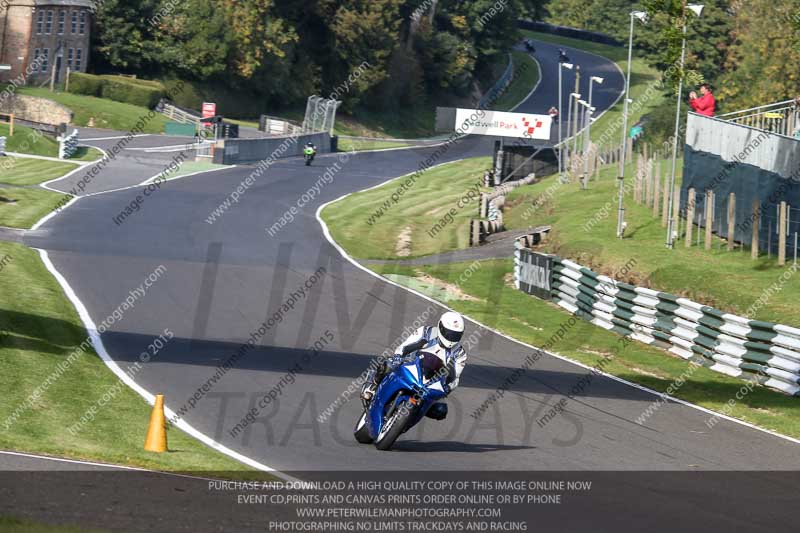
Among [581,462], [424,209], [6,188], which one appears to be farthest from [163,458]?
[424,209]

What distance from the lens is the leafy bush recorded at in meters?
78.2

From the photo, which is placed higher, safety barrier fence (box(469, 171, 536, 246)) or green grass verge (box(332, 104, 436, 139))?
green grass verge (box(332, 104, 436, 139))

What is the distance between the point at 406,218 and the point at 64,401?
3158cm

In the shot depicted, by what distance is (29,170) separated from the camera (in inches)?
1987

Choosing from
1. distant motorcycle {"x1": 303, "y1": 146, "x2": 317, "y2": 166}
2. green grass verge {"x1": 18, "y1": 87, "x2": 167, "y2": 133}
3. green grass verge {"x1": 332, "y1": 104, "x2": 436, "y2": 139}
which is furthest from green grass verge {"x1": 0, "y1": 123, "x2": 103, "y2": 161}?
green grass verge {"x1": 332, "y1": 104, "x2": 436, "y2": 139}

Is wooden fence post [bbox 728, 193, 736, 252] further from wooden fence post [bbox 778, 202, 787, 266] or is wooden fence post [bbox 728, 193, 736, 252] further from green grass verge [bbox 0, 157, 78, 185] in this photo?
green grass verge [bbox 0, 157, 78, 185]

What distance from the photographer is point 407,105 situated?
10181 cm

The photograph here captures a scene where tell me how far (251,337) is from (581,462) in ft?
29.6

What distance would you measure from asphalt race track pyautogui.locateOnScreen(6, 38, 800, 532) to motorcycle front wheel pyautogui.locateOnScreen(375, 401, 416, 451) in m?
0.13

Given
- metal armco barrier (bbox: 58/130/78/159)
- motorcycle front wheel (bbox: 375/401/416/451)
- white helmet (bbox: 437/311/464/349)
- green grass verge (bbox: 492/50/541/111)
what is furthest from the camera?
green grass verge (bbox: 492/50/541/111)

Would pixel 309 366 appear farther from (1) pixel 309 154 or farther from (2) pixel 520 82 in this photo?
(2) pixel 520 82

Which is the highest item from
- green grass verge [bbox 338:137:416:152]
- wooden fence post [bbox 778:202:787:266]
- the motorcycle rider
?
green grass verge [bbox 338:137:416:152]

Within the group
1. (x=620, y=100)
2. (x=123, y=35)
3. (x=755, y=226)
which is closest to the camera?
(x=755, y=226)

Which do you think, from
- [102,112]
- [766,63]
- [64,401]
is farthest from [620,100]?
[64,401]
